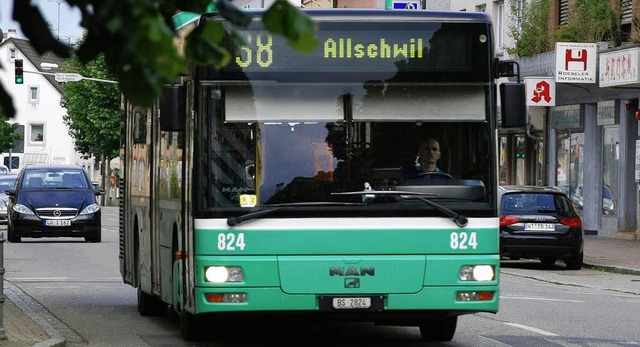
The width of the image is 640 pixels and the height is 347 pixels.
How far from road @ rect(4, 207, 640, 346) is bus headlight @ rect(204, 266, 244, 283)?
20.2 inches

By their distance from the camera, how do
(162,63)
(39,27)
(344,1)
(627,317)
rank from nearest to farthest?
(162,63)
(39,27)
(627,317)
(344,1)

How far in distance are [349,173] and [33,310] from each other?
5895 millimetres

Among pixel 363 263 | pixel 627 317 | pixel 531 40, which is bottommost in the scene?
pixel 627 317

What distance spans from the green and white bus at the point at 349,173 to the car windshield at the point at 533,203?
51.0 ft

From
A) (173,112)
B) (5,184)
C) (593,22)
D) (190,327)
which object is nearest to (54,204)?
(5,184)

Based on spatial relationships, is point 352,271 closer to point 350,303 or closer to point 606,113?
point 350,303

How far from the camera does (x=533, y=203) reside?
86.8 ft

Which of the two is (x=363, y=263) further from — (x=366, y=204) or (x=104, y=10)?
(x=104, y=10)

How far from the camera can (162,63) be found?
3.58m

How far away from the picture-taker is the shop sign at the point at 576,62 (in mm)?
35250

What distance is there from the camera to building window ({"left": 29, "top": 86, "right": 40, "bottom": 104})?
4702 inches

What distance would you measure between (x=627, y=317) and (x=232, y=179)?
264 inches

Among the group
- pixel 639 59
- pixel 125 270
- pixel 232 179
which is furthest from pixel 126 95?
pixel 639 59

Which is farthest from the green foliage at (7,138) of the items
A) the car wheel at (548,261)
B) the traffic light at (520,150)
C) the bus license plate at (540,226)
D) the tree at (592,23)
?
the bus license plate at (540,226)
